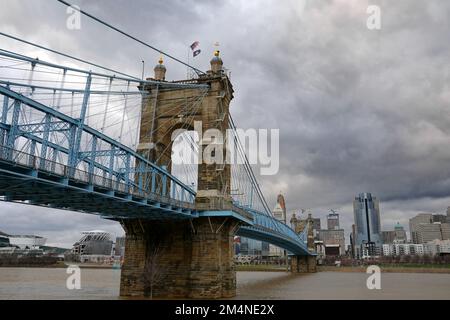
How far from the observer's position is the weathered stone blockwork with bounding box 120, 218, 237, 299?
38.2 m

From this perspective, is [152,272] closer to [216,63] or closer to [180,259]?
[180,259]

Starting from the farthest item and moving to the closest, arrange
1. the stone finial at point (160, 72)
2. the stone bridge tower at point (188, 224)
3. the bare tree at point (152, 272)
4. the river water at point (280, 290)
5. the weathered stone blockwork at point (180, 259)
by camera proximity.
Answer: the stone finial at point (160, 72) → the river water at point (280, 290) → the bare tree at point (152, 272) → the stone bridge tower at point (188, 224) → the weathered stone blockwork at point (180, 259)

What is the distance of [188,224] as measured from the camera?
1582 inches

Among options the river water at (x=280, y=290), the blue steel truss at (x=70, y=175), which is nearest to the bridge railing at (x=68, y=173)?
the blue steel truss at (x=70, y=175)

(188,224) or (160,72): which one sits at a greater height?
(160,72)

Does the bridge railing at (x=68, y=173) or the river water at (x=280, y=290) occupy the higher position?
the bridge railing at (x=68, y=173)

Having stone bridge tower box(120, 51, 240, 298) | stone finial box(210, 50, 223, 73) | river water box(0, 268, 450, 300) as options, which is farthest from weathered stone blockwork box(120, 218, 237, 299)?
stone finial box(210, 50, 223, 73)

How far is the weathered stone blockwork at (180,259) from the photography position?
125 feet

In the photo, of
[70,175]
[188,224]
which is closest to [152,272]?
[188,224]

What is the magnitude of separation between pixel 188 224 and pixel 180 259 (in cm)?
339

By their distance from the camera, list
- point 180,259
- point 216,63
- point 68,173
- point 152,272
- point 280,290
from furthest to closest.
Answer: point 280,290 → point 216,63 → point 180,259 → point 152,272 → point 68,173

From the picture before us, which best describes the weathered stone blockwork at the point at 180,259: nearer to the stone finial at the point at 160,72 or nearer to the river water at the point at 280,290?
the river water at the point at 280,290

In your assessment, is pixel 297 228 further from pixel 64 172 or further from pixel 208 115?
pixel 64 172
